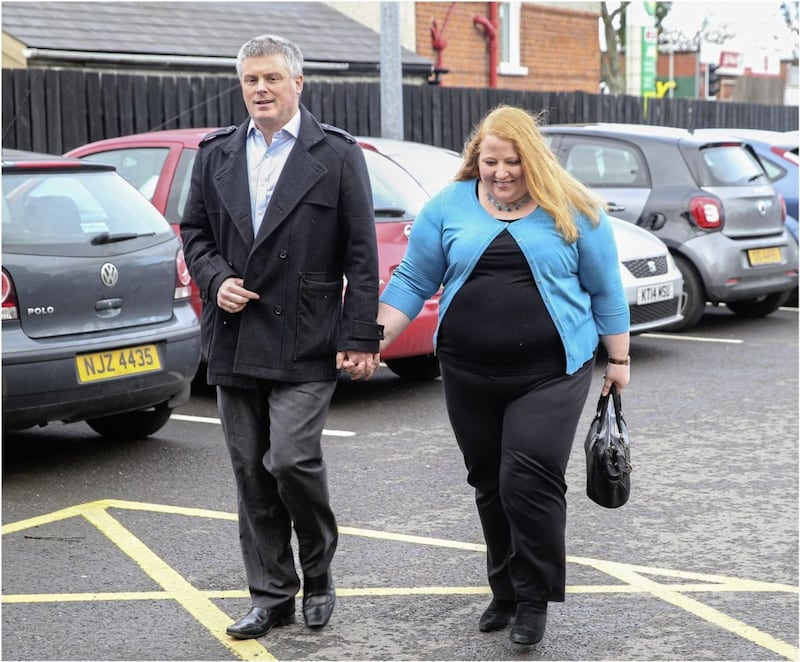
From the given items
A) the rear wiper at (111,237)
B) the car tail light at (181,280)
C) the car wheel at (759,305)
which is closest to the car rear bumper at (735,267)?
the car wheel at (759,305)

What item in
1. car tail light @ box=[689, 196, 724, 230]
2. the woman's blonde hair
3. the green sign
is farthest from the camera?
the green sign

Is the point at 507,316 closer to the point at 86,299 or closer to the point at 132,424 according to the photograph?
the point at 86,299

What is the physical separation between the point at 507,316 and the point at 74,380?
3.00 m

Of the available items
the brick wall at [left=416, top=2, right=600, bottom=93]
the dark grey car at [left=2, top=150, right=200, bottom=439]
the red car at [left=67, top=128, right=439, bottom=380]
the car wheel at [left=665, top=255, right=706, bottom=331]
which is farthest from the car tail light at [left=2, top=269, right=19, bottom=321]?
the brick wall at [left=416, top=2, right=600, bottom=93]

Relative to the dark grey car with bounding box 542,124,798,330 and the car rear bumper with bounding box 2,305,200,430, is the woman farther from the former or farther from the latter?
the dark grey car with bounding box 542,124,798,330

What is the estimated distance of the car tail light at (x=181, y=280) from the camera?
287 inches

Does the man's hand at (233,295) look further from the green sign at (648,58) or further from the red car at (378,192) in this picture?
the green sign at (648,58)

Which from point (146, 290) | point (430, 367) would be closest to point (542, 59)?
point (430, 367)

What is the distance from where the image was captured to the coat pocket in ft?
14.6

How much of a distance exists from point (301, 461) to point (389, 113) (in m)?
10.1

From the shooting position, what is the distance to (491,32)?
982 inches

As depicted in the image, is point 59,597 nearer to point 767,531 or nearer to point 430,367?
point 767,531

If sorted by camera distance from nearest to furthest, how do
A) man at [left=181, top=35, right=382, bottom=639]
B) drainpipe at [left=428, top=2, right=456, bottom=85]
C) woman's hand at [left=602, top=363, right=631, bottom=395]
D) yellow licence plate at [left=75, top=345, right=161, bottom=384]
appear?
man at [left=181, top=35, right=382, bottom=639]
woman's hand at [left=602, top=363, right=631, bottom=395]
yellow licence plate at [left=75, top=345, right=161, bottom=384]
drainpipe at [left=428, top=2, right=456, bottom=85]

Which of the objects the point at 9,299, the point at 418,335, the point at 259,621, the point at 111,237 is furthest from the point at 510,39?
the point at 259,621
